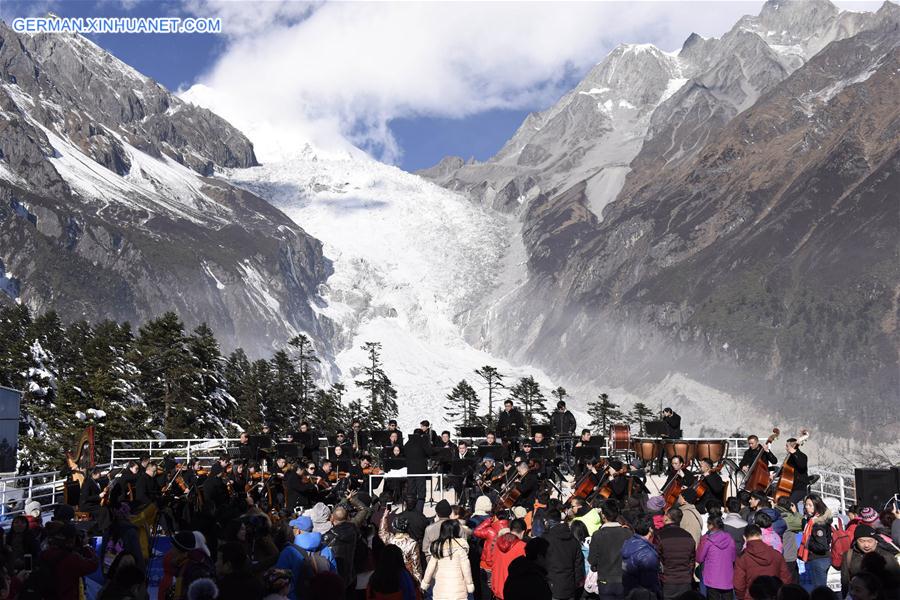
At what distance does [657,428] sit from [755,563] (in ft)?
58.0

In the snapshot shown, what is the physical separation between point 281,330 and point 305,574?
17686 cm

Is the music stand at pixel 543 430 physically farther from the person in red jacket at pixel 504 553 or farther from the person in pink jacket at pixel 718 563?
the person in red jacket at pixel 504 553

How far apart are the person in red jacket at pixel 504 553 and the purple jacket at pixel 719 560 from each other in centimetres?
222

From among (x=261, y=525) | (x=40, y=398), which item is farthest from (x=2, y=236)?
(x=261, y=525)

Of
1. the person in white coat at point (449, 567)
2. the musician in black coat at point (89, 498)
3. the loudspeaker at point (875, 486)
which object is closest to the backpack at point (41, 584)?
the person in white coat at point (449, 567)

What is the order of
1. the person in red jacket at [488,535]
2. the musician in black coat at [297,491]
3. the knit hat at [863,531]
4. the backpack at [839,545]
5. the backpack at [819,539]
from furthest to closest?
the musician in black coat at [297,491] < the backpack at [819,539] < the person in red jacket at [488,535] < the backpack at [839,545] < the knit hat at [863,531]

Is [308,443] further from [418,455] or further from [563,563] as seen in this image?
[563,563]

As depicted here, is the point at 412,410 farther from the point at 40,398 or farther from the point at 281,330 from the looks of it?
the point at 40,398

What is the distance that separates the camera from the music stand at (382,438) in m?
26.5

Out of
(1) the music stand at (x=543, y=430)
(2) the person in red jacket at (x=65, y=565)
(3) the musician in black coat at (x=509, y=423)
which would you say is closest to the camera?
(2) the person in red jacket at (x=65, y=565)

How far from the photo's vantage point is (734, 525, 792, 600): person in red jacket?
34.4ft

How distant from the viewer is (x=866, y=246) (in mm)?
151125

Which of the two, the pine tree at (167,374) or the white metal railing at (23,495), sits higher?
the pine tree at (167,374)

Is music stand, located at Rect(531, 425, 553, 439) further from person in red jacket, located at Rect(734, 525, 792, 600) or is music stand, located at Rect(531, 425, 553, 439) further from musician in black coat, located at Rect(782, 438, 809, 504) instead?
person in red jacket, located at Rect(734, 525, 792, 600)
